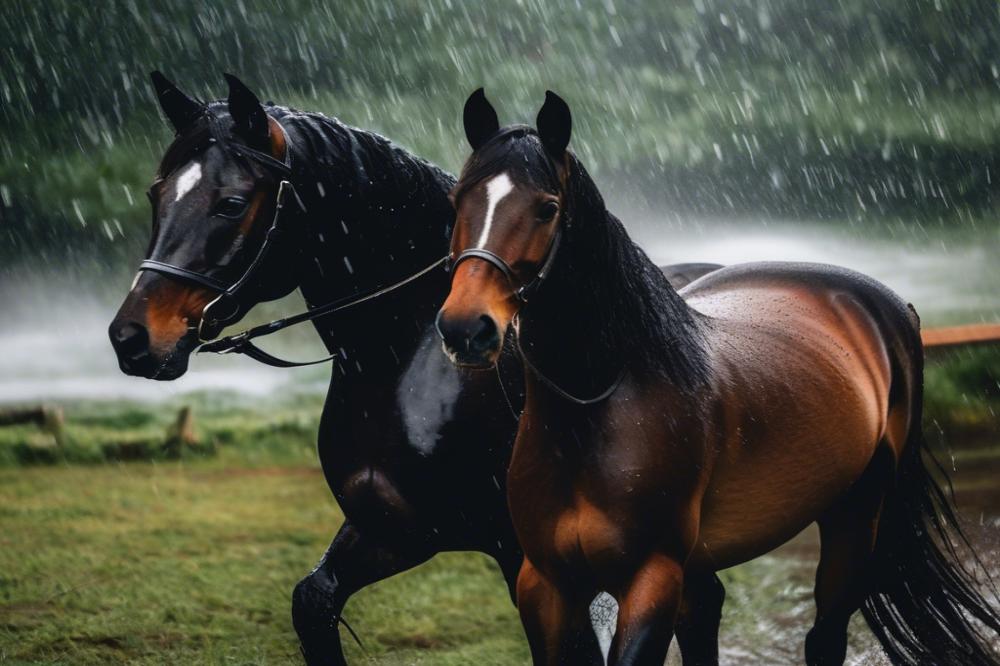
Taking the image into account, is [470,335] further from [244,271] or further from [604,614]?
[604,614]

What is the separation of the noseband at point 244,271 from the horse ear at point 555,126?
3.03 feet

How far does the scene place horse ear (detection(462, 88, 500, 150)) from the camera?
2.46 m

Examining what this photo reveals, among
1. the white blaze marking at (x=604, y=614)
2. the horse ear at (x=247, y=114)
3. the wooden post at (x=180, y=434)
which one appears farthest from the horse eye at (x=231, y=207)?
the wooden post at (x=180, y=434)

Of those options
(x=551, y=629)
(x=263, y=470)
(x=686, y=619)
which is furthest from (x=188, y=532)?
(x=551, y=629)

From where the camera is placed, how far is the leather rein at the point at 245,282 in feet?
9.12

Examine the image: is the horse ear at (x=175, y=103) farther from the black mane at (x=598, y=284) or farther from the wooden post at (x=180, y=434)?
the wooden post at (x=180, y=434)

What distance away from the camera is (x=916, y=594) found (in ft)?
13.1

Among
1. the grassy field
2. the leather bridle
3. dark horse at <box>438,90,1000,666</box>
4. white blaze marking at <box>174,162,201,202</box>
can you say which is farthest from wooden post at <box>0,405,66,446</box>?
the leather bridle

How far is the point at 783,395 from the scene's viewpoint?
9.96ft

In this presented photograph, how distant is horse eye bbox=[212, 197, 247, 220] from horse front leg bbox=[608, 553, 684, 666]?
4.75 ft

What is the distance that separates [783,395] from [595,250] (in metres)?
0.90

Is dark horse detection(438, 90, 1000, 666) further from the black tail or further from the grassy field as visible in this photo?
the grassy field

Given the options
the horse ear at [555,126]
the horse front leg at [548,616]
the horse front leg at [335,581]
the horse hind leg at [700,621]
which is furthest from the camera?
the horse hind leg at [700,621]

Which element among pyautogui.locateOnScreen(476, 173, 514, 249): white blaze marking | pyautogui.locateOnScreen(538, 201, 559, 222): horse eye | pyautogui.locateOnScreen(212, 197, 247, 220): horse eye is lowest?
pyautogui.locateOnScreen(538, 201, 559, 222): horse eye
